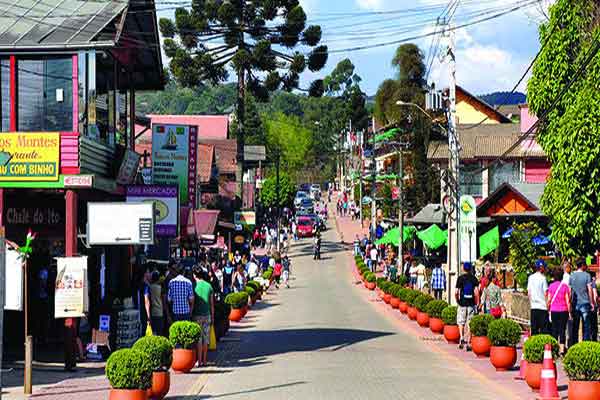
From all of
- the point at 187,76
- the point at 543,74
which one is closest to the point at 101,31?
the point at 543,74

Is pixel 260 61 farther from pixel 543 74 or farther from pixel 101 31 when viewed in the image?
pixel 101 31

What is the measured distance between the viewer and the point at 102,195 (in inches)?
953

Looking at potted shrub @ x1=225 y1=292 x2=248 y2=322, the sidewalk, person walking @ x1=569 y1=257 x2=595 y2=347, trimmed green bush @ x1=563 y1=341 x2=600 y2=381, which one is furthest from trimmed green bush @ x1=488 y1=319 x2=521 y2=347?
potted shrub @ x1=225 y1=292 x2=248 y2=322

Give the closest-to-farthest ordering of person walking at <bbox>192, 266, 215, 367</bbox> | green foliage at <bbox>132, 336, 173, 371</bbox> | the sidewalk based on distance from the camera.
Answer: green foliage at <bbox>132, 336, 173, 371</bbox>
the sidewalk
person walking at <bbox>192, 266, 215, 367</bbox>

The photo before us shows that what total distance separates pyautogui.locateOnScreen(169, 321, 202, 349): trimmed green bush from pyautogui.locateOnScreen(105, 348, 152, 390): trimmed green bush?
15.0ft

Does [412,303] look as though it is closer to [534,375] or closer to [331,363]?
[331,363]

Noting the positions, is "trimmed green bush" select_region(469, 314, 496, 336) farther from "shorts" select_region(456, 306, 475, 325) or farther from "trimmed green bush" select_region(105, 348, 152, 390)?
"trimmed green bush" select_region(105, 348, 152, 390)

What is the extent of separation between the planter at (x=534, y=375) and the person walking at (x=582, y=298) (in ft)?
13.8

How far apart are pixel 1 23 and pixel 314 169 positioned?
162 meters

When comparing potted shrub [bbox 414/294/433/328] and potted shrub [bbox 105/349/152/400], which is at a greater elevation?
potted shrub [bbox 105/349/152/400]

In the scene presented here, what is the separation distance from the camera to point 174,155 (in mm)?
28141

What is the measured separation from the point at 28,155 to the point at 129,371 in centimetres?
737

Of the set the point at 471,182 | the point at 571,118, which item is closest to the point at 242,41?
the point at 471,182

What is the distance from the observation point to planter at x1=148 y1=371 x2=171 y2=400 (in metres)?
15.2
